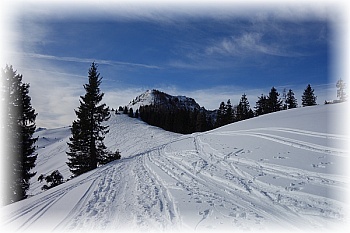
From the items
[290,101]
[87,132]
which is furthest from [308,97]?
[87,132]

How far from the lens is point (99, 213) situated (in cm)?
543

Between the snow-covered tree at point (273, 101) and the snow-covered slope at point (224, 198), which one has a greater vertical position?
the snow-covered tree at point (273, 101)

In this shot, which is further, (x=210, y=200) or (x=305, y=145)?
(x=305, y=145)

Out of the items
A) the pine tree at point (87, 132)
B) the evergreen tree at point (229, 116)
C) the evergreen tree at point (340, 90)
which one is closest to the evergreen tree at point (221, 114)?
the evergreen tree at point (229, 116)

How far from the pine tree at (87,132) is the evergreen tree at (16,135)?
4313 mm

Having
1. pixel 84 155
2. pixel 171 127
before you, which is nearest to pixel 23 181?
pixel 84 155

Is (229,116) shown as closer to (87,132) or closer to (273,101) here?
(273,101)

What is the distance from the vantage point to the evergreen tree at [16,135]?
43.3 feet

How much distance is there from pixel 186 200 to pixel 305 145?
6437mm

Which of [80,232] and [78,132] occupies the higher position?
[78,132]

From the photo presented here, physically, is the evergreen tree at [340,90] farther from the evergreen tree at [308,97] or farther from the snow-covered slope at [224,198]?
the snow-covered slope at [224,198]

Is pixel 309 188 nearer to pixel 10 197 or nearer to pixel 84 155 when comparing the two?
pixel 10 197

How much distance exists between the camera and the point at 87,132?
736 inches

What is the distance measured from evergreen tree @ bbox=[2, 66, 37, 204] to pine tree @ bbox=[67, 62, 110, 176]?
4.31m
